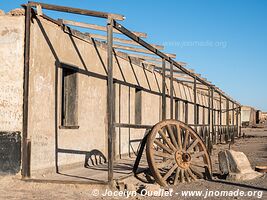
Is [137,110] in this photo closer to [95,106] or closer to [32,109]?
[95,106]

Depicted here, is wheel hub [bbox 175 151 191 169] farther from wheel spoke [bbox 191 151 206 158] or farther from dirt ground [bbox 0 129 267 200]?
dirt ground [bbox 0 129 267 200]

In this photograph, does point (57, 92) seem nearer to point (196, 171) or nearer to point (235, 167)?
point (196, 171)

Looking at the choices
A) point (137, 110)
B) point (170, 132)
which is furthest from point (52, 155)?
point (137, 110)

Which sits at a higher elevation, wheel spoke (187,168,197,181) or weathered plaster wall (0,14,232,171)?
weathered plaster wall (0,14,232,171)

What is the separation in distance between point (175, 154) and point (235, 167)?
4.58 feet

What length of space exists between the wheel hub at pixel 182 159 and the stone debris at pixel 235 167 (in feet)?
3.14

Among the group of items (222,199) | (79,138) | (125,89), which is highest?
(125,89)

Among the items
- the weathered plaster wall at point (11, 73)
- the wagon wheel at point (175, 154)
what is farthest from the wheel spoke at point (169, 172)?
the weathered plaster wall at point (11, 73)

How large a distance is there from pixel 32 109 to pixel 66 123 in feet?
6.29

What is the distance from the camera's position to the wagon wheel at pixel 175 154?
812 cm

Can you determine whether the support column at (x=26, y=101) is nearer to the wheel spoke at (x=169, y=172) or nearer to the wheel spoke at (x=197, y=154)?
the wheel spoke at (x=169, y=172)

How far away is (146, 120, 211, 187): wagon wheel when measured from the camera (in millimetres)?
8125

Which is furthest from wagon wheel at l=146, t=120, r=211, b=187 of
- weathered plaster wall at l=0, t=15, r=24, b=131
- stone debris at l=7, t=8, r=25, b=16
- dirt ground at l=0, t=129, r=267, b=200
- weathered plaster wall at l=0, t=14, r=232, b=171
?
stone debris at l=7, t=8, r=25, b=16

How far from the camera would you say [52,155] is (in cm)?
917
